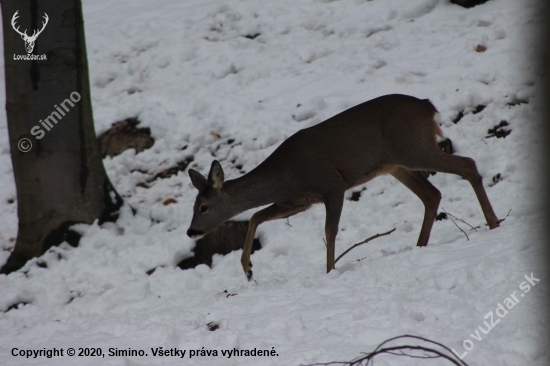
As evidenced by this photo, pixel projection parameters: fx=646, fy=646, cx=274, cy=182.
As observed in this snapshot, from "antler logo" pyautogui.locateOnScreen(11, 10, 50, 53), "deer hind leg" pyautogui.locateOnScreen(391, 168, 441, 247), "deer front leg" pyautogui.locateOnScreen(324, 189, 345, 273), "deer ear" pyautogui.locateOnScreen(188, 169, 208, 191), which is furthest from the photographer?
Result: "antler logo" pyautogui.locateOnScreen(11, 10, 50, 53)

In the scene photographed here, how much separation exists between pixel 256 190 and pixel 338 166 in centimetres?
71

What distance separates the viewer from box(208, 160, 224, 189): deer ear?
5285 mm

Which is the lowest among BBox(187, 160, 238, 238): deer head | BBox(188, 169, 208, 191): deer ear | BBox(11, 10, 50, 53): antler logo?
BBox(187, 160, 238, 238): deer head

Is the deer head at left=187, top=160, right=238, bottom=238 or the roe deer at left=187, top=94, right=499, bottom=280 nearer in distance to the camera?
the roe deer at left=187, top=94, right=499, bottom=280

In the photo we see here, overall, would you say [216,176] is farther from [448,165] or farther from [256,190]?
[448,165]

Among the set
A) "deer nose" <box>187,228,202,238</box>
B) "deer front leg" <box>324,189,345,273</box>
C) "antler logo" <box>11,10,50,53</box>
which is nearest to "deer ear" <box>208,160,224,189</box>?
"deer nose" <box>187,228,202,238</box>

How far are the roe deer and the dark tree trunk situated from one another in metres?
1.41

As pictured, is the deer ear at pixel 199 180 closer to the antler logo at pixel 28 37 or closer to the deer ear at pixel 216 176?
the deer ear at pixel 216 176

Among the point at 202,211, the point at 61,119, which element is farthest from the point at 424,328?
the point at 61,119

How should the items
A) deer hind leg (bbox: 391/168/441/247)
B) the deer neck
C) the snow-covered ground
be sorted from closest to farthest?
the snow-covered ground, deer hind leg (bbox: 391/168/441/247), the deer neck

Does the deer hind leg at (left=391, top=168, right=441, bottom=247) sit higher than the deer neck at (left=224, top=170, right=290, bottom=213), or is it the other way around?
the deer neck at (left=224, top=170, right=290, bottom=213)

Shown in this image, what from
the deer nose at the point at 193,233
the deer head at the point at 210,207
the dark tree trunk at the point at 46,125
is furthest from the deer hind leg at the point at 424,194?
the dark tree trunk at the point at 46,125

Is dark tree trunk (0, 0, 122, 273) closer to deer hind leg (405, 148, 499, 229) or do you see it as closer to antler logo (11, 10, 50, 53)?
antler logo (11, 10, 50, 53)

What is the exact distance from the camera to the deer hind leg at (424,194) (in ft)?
16.9
